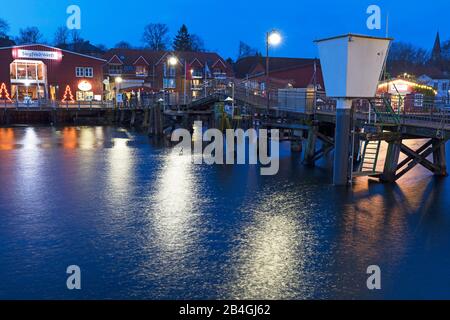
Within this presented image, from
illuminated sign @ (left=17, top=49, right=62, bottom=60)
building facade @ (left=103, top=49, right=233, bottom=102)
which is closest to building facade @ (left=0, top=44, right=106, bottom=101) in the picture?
illuminated sign @ (left=17, top=49, right=62, bottom=60)

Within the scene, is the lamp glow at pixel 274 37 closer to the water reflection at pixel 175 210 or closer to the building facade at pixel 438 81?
the water reflection at pixel 175 210

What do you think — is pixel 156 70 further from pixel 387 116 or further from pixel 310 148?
pixel 387 116

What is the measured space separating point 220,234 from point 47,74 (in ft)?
188

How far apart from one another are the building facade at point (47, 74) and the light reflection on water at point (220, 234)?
A: 4402 cm

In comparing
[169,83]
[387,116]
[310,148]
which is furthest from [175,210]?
[169,83]

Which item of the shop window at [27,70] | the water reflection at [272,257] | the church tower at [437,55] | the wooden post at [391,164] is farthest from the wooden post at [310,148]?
the church tower at [437,55]

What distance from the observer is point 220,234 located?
40.6 ft

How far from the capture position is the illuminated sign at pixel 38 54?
60.3m

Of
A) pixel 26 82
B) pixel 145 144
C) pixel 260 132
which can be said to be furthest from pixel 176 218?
pixel 26 82

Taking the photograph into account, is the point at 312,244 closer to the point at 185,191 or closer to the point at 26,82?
the point at 185,191

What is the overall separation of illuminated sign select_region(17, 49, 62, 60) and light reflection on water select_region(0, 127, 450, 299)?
43950 millimetres

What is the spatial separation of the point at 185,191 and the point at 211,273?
27.2 feet

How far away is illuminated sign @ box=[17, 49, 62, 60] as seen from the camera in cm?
6034

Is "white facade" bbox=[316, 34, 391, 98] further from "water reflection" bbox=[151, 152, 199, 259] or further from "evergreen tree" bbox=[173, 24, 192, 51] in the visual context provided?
"evergreen tree" bbox=[173, 24, 192, 51]
